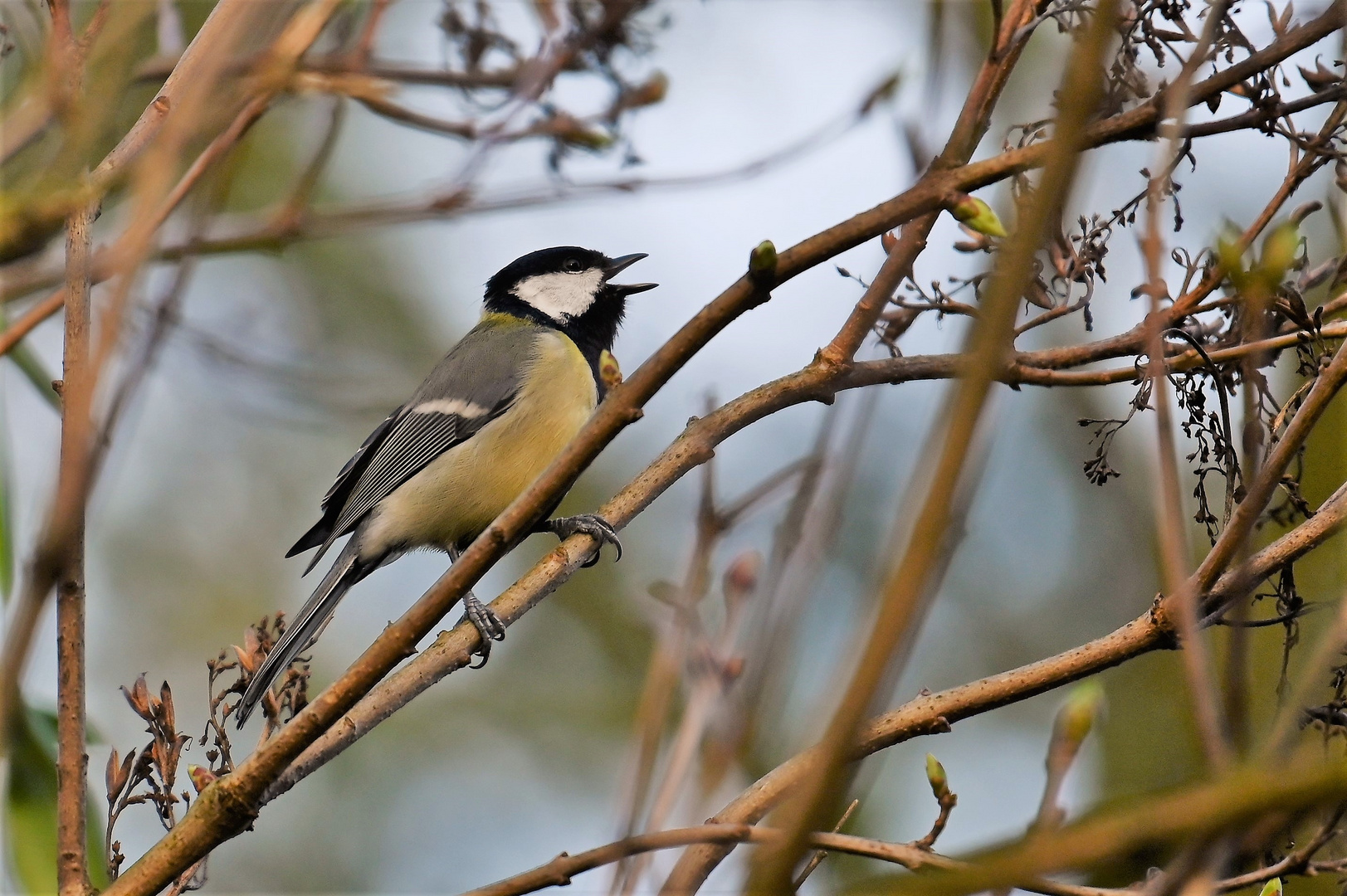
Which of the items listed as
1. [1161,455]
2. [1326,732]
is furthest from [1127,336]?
[1161,455]

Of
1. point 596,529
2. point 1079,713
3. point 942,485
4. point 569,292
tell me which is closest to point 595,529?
point 596,529

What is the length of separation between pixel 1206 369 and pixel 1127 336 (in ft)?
0.45

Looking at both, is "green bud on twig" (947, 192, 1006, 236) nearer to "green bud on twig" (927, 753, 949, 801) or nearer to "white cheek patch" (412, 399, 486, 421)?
"green bud on twig" (927, 753, 949, 801)

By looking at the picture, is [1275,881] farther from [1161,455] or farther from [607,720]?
[607,720]

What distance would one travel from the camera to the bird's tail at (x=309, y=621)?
8.11ft

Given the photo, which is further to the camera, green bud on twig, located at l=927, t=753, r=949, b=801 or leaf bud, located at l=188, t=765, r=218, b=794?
leaf bud, located at l=188, t=765, r=218, b=794

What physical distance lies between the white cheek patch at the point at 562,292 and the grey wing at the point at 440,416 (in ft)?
1.26

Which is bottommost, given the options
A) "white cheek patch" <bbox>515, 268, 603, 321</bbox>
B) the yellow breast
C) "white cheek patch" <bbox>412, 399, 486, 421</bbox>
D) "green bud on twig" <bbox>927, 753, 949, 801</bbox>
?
"green bud on twig" <bbox>927, 753, 949, 801</bbox>

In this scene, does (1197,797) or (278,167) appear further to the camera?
(278,167)

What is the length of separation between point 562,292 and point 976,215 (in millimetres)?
3690

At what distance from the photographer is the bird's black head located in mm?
4891

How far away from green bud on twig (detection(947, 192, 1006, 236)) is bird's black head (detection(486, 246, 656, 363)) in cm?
335

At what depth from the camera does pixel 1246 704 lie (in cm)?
97

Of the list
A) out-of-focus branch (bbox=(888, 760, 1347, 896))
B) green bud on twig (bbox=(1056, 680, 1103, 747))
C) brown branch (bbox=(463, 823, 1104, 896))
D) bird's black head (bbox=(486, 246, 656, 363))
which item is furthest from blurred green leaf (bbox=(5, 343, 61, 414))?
out-of-focus branch (bbox=(888, 760, 1347, 896))
